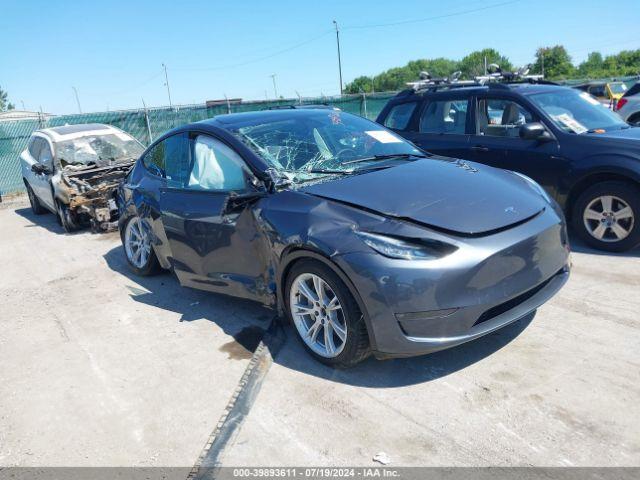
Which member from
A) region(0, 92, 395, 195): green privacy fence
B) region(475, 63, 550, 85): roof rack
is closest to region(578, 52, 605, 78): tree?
region(0, 92, 395, 195): green privacy fence

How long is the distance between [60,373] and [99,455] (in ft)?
4.08

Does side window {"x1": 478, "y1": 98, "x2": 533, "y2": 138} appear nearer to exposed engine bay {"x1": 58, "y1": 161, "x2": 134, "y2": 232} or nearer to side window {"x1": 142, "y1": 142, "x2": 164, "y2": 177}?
side window {"x1": 142, "y1": 142, "x2": 164, "y2": 177}

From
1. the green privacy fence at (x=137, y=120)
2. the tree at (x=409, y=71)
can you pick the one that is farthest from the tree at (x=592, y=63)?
the green privacy fence at (x=137, y=120)

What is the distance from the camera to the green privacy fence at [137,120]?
14.6 meters

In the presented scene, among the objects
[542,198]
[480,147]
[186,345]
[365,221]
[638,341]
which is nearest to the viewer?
[365,221]

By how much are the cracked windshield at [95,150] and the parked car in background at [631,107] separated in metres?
10.2

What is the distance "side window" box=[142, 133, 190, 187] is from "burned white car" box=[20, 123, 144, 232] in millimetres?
3435

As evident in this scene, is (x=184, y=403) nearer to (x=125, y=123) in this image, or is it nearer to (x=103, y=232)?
(x=103, y=232)

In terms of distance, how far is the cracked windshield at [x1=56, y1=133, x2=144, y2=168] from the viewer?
9000 mm

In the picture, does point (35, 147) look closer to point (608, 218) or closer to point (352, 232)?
point (352, 232)

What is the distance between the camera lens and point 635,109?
11.1 m

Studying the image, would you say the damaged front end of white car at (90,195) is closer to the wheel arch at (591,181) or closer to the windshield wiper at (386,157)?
the windshield wiper at (386,157)

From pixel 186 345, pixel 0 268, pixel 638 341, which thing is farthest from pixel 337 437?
pixel 0 268

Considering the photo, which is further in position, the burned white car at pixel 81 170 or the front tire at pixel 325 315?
the burned white car at pixel 81 170
